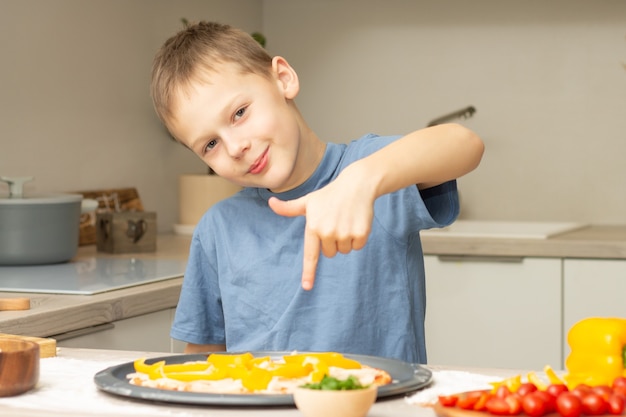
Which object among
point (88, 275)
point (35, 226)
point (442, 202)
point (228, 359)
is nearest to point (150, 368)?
point (228, 359)

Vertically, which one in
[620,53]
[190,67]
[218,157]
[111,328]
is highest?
[620,53]

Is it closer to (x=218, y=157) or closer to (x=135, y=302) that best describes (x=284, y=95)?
(x=218, y=157)

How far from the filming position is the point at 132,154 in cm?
269

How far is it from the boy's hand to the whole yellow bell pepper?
35 cm

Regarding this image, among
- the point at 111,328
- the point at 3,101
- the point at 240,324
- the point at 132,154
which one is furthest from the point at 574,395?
the point at 132,154

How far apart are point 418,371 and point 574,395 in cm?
19

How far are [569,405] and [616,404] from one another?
42 mm

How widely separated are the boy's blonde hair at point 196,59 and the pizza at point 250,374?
0.45 meters

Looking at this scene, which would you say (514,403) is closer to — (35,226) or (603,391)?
(603,391)

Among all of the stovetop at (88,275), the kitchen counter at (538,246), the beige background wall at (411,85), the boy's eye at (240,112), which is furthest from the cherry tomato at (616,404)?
the beige background wall at (411,85)

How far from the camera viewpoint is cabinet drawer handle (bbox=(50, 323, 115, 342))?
1499 millimetres

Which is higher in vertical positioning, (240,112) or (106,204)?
(240,112)

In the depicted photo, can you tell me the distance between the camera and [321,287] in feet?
4.22

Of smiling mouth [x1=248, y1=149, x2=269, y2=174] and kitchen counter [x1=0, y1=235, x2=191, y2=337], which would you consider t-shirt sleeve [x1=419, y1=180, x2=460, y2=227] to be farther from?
kitchen counter [x1=0, y1=235, x2=191, y2=337]
